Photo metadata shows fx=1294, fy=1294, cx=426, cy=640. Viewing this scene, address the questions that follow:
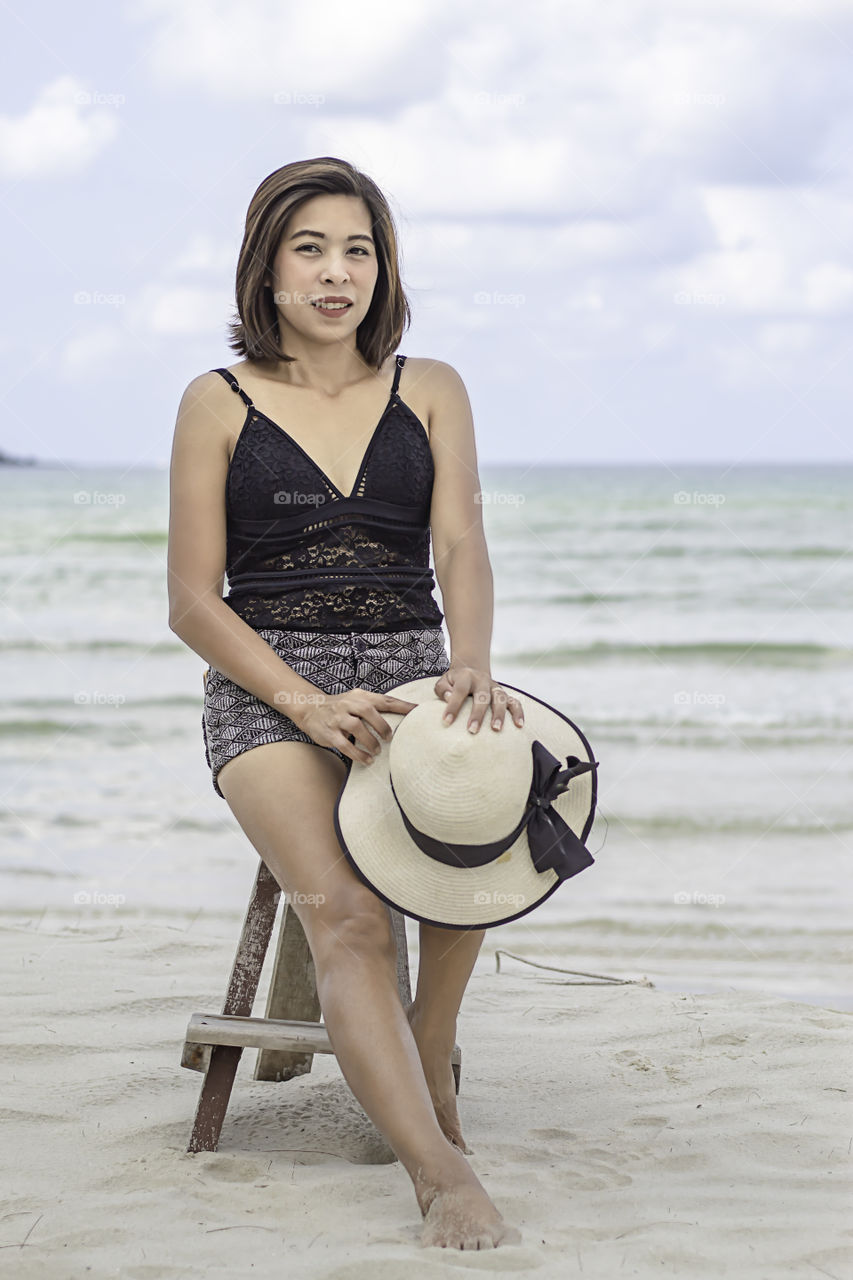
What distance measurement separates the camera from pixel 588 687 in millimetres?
9828

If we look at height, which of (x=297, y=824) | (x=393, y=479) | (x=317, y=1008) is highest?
(x=393, y=479)

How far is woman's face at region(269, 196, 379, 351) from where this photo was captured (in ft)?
8.54

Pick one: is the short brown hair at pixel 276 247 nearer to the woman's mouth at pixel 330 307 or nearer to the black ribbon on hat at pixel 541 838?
the woman's mouth at pixel 330 307

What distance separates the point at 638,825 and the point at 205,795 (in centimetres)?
219

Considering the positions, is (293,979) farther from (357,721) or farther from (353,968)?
(357,721)

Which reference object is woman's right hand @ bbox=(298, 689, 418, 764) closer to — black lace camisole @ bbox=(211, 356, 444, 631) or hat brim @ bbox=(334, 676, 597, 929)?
hat brim @ bbox=(334, 676, 597, 929)

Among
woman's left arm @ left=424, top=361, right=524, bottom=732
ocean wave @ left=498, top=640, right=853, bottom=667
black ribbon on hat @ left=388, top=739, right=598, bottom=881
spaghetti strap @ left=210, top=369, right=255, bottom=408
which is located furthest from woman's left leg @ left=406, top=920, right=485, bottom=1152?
ocean wave @ left=498, top=640, right=853, bottom=667

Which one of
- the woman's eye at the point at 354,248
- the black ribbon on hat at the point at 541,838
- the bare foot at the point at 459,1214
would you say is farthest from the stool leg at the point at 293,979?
the woman's eye at the point at 354,248

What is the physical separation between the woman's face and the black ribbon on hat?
1.04 meters

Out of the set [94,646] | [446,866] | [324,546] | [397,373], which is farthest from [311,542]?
[94,646]

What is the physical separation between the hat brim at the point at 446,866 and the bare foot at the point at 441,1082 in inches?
13.1

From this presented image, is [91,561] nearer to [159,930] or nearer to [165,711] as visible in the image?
[165,711]

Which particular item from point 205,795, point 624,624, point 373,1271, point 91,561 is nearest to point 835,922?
point 373,1271

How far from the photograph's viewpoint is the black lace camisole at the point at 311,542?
2.56 metres
